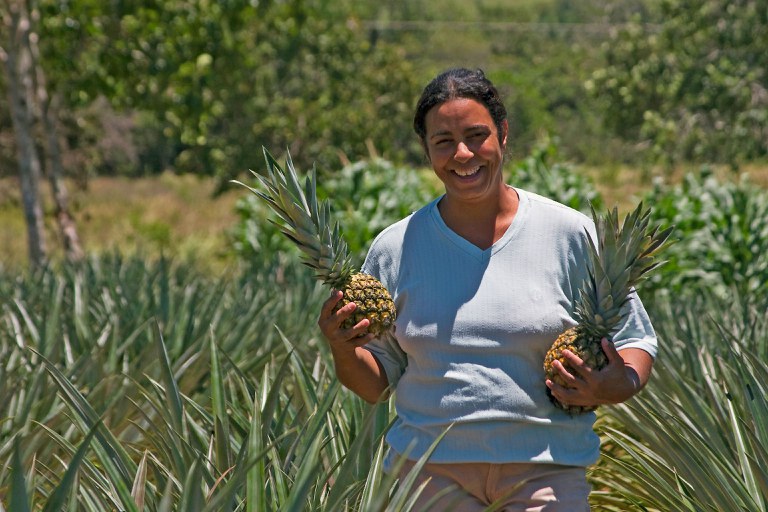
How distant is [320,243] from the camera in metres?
2.45

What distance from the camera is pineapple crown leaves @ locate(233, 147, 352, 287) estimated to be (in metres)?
2.41

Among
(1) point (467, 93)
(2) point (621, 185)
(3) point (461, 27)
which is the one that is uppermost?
(3) point (461, 27)

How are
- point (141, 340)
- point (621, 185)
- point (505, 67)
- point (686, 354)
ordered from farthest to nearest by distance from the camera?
point (505, 67) → point (621, 185) → point (141, 340) → point (686, 354)

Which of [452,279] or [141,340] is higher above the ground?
[452,279]

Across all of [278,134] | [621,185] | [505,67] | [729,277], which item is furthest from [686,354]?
[505,67]

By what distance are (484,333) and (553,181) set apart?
7.47 metres

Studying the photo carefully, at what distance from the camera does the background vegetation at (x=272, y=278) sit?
2789 millimetres

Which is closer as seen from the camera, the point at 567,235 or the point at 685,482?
the point at 567,235

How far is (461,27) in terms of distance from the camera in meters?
98.9

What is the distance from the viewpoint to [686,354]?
189 inches

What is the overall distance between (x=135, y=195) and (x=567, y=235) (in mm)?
38945

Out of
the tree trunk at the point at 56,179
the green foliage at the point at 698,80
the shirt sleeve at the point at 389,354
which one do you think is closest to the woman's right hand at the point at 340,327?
the shirt sleeve at the point at 389,354

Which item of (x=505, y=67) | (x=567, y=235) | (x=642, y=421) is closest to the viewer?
(x=567, y=235)

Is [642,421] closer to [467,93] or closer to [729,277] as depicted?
[467,93]
